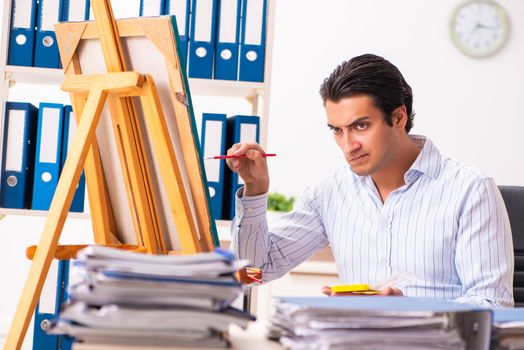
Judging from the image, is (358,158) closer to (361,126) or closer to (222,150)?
(361,126)

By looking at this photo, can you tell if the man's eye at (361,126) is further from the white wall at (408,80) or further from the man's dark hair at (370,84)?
the white wall at (408,80)

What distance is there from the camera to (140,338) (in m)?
0.90

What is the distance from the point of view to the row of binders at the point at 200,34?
2475 mm

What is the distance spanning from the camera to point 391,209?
6.28 feet

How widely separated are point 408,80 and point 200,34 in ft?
7.66

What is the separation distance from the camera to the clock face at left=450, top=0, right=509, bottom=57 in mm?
4625

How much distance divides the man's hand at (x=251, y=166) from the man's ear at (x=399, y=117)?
362mm

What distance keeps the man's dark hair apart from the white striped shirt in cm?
15

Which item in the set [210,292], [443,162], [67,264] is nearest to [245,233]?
[443,162]

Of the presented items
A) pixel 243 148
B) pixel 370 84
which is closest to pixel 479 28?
pixel 370 84

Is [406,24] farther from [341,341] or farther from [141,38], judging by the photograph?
[341,341]

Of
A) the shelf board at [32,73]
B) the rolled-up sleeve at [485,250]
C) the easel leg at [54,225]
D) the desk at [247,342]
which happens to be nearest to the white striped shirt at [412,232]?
the rolled-up sleeve at [485,250]

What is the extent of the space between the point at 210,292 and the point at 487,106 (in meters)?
4.06

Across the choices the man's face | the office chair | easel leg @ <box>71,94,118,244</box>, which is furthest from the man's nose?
easel leg @ <box>71,94,118,244</box>
